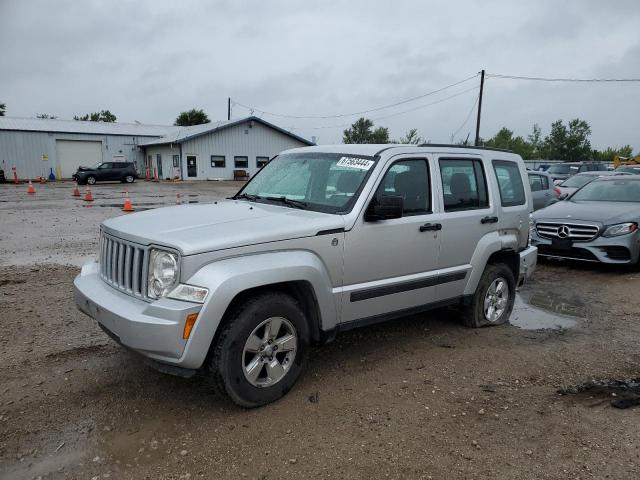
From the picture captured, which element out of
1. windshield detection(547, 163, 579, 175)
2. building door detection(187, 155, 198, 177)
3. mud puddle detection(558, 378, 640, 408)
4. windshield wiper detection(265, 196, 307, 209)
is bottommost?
mud puddle detection(558, 378, 640, 408)

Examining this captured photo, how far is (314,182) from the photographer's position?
4340 mm

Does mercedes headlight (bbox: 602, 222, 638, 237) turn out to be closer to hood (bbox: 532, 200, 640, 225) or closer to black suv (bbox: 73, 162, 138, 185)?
hood (bbox: 532, 200, 640, 225)

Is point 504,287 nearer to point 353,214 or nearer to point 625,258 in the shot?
point 353,214

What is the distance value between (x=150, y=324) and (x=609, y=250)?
740 cm

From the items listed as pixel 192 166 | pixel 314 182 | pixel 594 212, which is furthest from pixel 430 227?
pixel 192 166

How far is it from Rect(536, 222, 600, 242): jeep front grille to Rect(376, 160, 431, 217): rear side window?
4.78 meters

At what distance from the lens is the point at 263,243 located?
3.29 metres

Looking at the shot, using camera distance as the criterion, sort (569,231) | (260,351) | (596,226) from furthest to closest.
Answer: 1. (569,231)
2. (596,226)
3. (260,351)

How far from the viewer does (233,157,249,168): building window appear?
4041 centimetres

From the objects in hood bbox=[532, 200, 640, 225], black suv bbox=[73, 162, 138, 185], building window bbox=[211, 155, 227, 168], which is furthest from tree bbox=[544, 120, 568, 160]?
hood bbox=[532, 200, 640, 225]

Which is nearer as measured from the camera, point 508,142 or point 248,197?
point 248,197

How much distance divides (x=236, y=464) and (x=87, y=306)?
167 centimetres

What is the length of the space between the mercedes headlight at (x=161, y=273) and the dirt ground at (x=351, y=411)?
0.95m

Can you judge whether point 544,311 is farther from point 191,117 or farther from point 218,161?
point 191,117
